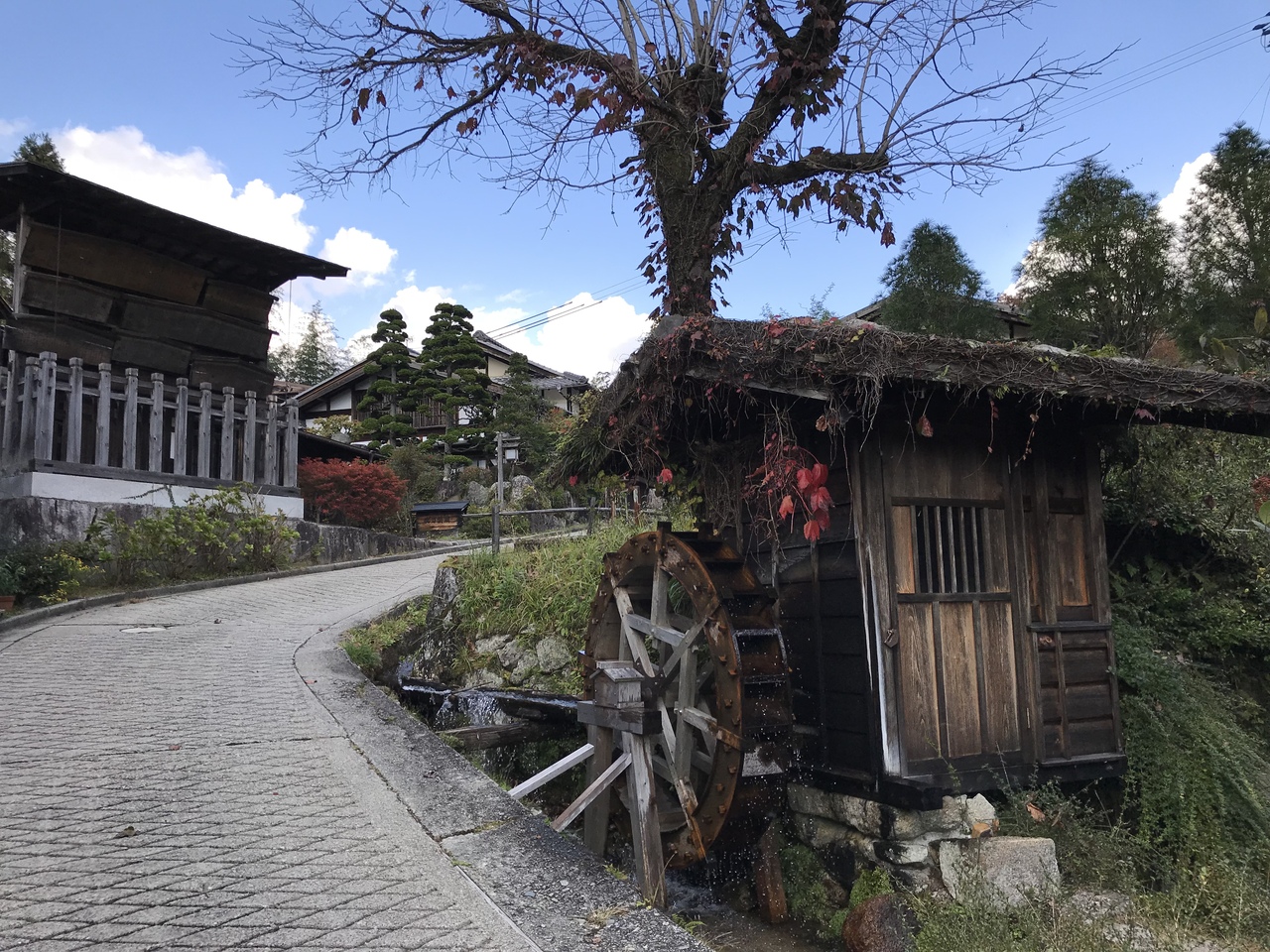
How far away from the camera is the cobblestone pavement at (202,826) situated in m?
3.40

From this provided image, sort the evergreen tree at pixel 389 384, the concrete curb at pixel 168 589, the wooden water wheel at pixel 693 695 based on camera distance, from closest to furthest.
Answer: the wooden water wheel at pixel 693 695 → the concrete curb at pixel 168 589 → the evergreen tree at pixel 389 384

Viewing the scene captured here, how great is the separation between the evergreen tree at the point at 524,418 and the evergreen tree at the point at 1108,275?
50.7 ft

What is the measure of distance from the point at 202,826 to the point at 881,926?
12.4ft

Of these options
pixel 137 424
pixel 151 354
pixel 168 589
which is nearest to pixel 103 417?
pixel 137 424

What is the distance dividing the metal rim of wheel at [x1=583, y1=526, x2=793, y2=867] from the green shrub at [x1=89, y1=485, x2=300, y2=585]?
10472 millimetres

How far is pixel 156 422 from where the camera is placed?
56.4 feet

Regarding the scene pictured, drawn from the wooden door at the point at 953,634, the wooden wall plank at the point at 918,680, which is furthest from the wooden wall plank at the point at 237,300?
the wooden wall plank at the point at 918,680

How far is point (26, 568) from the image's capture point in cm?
1280

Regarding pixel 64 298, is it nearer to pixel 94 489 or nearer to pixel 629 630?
pixel 94 489

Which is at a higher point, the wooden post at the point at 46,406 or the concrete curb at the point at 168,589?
the wooden post at the point at 46,406

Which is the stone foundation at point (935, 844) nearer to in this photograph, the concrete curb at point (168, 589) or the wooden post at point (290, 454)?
the concrete curb at point (168, 589)

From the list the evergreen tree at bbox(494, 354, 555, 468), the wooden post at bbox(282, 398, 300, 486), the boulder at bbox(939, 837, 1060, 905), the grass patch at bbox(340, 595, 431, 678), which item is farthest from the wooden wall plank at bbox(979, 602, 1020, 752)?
the evergreen tree at bbox(494, 354, 555, 468)

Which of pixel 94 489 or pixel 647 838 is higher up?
pixel 94 489

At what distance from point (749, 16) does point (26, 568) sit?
1201cm
